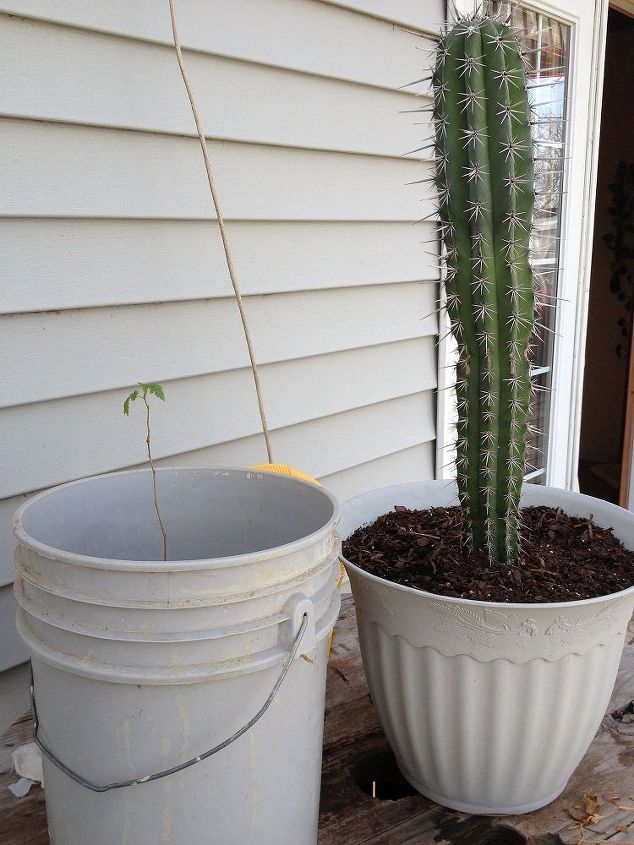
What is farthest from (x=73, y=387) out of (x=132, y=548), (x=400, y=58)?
(x=400, y=58)

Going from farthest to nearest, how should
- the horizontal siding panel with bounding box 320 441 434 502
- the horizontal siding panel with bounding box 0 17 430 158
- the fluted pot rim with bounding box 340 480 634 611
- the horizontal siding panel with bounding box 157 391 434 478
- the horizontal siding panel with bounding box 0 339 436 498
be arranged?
the horizontal siding panel with bounding box 320 441 434 502, the horizontal siding panel with bounding box 157 391 434 478, the horizontal siding panel with bounding box 0 339 436 498, the horizontal siding panel with bounding box 0 17 430 158, the fluted pot rim with bounding box 340 480 634 611

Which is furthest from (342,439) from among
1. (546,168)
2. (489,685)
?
(546,168)

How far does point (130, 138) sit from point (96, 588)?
0.98 metres

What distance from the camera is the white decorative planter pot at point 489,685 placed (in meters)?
0.93

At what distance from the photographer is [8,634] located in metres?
1.33

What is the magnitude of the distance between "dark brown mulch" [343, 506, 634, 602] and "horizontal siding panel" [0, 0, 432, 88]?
101 centimetres

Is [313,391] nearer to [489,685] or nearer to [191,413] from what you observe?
[191,413]

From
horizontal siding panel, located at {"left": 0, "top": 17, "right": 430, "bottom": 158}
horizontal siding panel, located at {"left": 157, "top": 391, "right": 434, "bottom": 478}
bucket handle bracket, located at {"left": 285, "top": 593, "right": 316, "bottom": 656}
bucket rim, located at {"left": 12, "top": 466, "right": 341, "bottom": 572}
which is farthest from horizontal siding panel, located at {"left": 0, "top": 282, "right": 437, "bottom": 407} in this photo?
bucket handle bracket, located at {"left": 285, "top": 593, "right": 316, "bottom": 656}

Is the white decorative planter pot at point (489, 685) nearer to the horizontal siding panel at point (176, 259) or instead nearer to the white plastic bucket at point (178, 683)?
the white plastic bucket at point (178, 683)

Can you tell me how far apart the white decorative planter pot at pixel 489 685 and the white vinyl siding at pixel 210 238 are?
2.21ft

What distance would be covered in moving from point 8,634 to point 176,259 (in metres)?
0.80

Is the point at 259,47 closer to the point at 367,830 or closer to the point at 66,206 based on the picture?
the point at 66,206

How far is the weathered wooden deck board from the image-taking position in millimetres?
955

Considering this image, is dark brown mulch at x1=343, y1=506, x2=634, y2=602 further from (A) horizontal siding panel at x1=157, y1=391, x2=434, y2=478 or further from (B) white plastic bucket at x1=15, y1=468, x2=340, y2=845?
(A) horizontal siding panel at x1=157, y1=391, x2=434, y2=478
